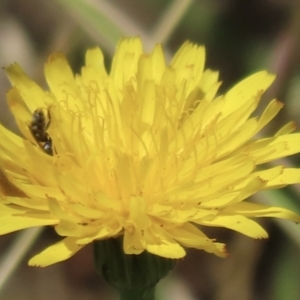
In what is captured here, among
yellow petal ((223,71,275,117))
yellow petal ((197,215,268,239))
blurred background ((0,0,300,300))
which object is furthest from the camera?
blurred background ((0,0,300,300))

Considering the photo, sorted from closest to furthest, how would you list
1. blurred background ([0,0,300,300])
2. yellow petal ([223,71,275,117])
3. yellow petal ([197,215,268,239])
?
yellow petal ([197,215,268,239]) → yellow petal ([223,71,275,117]) → blurred background ([0,0,300,300])

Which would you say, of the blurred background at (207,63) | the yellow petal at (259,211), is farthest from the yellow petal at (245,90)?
the blurred background at (207,63)

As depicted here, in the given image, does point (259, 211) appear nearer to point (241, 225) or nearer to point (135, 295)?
point (241, 225)

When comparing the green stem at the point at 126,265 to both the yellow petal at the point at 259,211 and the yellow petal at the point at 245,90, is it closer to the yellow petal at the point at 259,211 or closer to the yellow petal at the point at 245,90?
the yellow petal at the point at 259,211

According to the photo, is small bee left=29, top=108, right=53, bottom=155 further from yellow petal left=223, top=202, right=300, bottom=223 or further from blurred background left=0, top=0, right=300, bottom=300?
blurred background left=0, top=0, right=300, bottom=300

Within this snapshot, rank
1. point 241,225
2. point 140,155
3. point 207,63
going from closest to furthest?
point 241,225, point 140,155, point 207,63

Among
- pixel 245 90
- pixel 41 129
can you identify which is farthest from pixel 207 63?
pixel 41 129

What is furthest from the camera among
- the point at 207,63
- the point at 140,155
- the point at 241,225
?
the point at 207,63

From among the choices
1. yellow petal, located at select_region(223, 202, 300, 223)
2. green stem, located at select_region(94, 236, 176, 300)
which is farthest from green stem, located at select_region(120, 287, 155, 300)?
yellow petal, located at select_region(223, 202, 300, 223)
